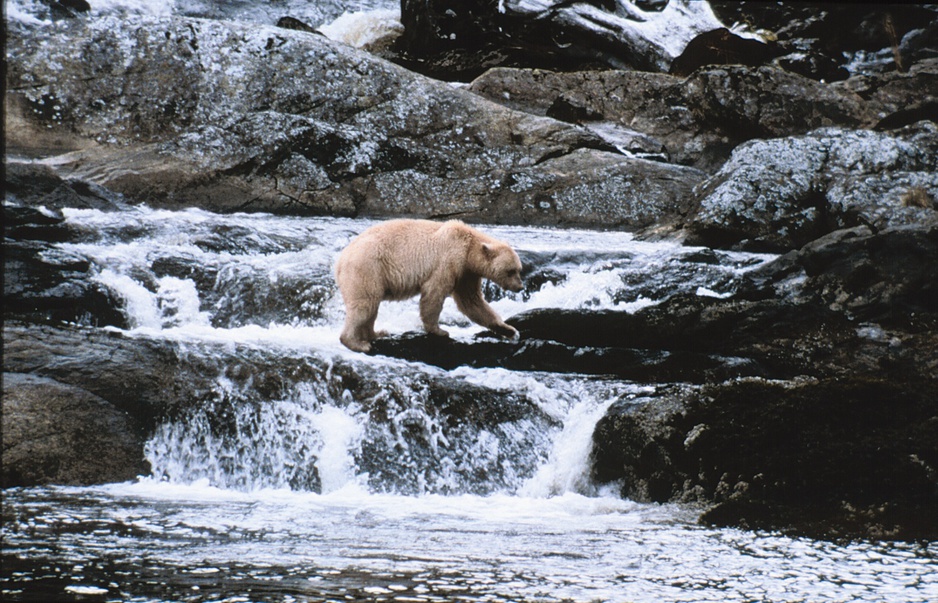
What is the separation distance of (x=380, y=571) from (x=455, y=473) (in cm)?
255

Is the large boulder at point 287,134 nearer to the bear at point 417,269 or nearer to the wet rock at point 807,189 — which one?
the wet rock at point 807,189

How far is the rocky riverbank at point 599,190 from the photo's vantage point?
5062 millimetres

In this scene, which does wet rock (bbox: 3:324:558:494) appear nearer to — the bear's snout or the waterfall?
the waterfall

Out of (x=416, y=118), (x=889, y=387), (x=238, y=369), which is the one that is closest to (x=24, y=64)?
(x=416, y=118)

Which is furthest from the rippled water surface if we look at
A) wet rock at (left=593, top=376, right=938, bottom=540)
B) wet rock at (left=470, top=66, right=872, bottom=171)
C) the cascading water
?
wet rock at (left=470, top=66, right=872, bottom=171)

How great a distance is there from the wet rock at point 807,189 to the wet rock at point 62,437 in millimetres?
7460

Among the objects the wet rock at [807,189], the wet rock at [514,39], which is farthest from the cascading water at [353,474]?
the wet rock at [514,39]

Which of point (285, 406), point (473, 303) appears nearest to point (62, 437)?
point (285, 406)

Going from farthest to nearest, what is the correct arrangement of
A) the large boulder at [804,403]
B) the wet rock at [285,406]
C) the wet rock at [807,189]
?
the wet rock at [807,189] → the wet rock at [285,406] → the large boulder at [804,403]

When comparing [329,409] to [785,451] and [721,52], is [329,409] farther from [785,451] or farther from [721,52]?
[721,52]

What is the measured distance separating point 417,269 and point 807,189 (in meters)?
6.30

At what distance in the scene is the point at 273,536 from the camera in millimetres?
3557

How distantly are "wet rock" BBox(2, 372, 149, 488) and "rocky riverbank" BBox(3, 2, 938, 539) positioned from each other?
1 cm

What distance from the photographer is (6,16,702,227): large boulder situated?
12016 millimetres
